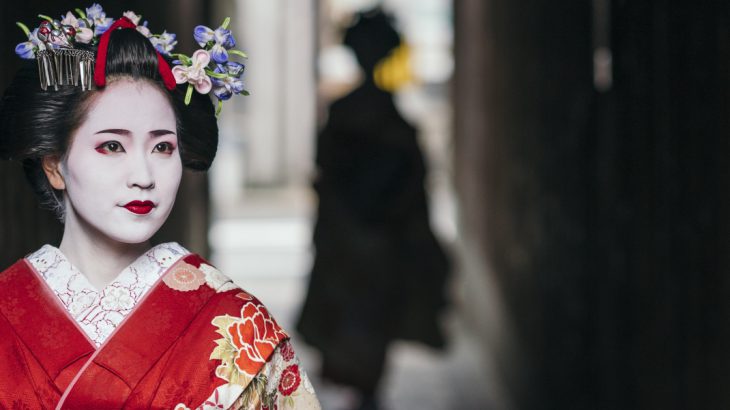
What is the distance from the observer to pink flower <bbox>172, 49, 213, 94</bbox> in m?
1.51

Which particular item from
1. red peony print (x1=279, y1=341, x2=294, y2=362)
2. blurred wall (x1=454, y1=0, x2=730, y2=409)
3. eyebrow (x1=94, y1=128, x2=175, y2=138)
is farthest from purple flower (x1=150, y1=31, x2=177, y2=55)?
blurred wall (x1=454, y1=0, x2=730, y2=409)

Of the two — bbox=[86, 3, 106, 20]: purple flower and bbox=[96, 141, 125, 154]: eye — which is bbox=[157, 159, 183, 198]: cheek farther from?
bbox=[86, 3, 106, 20]: purple flower

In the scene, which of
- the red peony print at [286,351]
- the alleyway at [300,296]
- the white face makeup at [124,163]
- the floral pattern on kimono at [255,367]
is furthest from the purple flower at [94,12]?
the alleyway at [300,296]

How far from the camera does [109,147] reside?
4.87 feet

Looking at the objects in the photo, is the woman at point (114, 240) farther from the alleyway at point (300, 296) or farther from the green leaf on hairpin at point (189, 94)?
the alleyway at point (300, 296)

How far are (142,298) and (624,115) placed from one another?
2344 millimetres

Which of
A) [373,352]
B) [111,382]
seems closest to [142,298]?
[111,382]

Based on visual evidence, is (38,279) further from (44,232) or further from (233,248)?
(233,248)

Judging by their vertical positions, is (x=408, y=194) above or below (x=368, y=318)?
above

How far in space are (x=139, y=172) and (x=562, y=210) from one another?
10.5ft

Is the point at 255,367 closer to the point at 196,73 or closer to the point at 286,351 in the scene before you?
the point at 286,351

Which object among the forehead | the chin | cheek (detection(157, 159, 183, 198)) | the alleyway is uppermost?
the forehead

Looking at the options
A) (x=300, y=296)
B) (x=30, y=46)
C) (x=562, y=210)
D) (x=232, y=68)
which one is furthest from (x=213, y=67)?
(x=300, y=296)

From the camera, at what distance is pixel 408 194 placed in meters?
5.20
